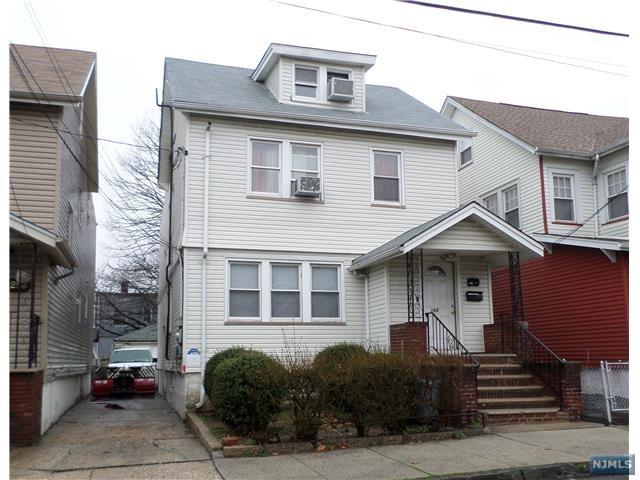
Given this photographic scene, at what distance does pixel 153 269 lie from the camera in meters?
39.3

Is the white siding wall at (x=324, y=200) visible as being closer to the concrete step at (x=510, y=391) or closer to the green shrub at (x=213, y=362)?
the green shrub at (x=213, y=362)

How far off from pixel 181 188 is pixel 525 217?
1076 centimetres

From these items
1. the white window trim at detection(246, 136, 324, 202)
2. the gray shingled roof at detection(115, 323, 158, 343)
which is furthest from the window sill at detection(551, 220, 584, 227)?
the gray shingled roof at detection(115, 323, 158, 343)

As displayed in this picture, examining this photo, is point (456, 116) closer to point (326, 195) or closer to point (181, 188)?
point (326, 195)

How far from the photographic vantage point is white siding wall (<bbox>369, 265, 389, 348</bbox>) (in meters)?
14.6

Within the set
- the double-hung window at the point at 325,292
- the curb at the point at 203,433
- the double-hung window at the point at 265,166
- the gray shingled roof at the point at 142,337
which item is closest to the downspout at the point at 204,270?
the curb at the point at 203,433

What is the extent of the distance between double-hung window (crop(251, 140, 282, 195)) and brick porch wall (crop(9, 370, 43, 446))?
6.66 metres

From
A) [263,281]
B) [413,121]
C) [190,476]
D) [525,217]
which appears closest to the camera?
[190,476]

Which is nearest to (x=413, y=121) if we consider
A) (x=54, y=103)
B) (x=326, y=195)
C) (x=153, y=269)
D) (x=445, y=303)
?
(x=326, y=195)

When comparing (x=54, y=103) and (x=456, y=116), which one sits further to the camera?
(x=456, y=116)

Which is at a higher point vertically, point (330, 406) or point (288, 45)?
point (288, 45)

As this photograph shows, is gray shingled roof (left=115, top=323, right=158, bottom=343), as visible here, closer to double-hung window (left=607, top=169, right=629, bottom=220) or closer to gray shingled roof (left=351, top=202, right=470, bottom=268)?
gray shingled roof (left=351, top=202, right=470, bottom=268)

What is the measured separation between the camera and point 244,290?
14.8 meters

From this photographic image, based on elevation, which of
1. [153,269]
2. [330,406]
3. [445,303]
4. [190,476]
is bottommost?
[190,476]
